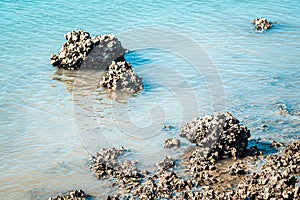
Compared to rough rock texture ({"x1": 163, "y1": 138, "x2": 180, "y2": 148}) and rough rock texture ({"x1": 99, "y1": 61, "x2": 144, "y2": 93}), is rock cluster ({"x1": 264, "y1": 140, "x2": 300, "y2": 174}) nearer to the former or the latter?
rough rock texture ({"x1": 163, "y1": 138, "x2": 180, "y2": 148})

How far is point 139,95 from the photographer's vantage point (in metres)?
12.4

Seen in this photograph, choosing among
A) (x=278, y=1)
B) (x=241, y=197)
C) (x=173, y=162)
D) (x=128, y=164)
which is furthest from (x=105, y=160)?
(x=278, y=1)

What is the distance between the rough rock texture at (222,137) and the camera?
9.12 meters

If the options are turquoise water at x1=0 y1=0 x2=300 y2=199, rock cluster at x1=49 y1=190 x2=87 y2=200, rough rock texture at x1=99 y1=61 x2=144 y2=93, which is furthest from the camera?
rough rock texture at x1=99 y1=61 x2=144 y2=93

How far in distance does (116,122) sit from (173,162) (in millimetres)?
2396

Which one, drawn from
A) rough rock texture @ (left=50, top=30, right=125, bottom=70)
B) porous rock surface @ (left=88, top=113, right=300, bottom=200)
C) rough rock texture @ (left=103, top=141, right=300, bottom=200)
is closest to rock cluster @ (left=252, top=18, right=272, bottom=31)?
rough rock texture @ (left=50, top=30, right=125, bottom=70)

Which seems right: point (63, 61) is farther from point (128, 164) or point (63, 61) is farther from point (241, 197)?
point (241, 197)

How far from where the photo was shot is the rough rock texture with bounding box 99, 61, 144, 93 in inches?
496

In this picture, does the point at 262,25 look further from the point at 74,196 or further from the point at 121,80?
the point at 74,196

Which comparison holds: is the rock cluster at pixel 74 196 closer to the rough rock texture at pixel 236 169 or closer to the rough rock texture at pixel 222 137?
the rough rock texture at pixel 222 137

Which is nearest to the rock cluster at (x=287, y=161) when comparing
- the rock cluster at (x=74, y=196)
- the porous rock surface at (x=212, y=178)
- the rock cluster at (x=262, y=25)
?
the porous rock surface at (x=212, y=178)

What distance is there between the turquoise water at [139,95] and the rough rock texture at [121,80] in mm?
399

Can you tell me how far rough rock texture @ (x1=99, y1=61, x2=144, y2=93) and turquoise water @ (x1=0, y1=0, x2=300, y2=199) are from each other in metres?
0.40

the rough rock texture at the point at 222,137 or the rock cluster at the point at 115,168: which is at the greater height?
the rough rock texture at the point at 222,137
